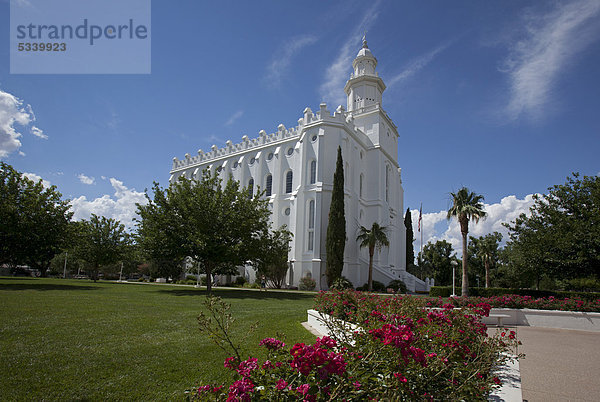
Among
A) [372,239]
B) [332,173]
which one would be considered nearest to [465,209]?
[372,239]

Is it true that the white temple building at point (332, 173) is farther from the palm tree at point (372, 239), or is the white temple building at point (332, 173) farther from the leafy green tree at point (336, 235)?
the palm tree at point (372, 239)

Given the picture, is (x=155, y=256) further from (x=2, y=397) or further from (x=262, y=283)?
(x=2, y=397)

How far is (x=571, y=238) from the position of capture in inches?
708

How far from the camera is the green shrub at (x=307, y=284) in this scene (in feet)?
103

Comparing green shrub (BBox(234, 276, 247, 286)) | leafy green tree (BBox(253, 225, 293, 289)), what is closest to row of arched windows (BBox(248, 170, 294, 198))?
leafy green tree (BBox(253, 225, 293, 289))

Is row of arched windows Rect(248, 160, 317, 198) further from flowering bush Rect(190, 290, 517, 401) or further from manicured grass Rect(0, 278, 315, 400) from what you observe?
flowering bush Rect(190, 290, 517, 401)

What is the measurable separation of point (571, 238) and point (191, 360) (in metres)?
20.3

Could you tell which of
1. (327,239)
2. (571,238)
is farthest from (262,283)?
(571,238)

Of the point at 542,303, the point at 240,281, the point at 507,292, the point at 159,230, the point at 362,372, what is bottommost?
the point at 240,281

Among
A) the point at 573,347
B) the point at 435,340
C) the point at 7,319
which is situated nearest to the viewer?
the point at 435,340

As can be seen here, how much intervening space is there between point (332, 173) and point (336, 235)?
7.44 m

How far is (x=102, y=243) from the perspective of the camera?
110 ft

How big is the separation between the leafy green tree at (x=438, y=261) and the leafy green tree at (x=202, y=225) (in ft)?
132

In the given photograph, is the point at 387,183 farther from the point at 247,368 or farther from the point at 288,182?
the point at 247,368
